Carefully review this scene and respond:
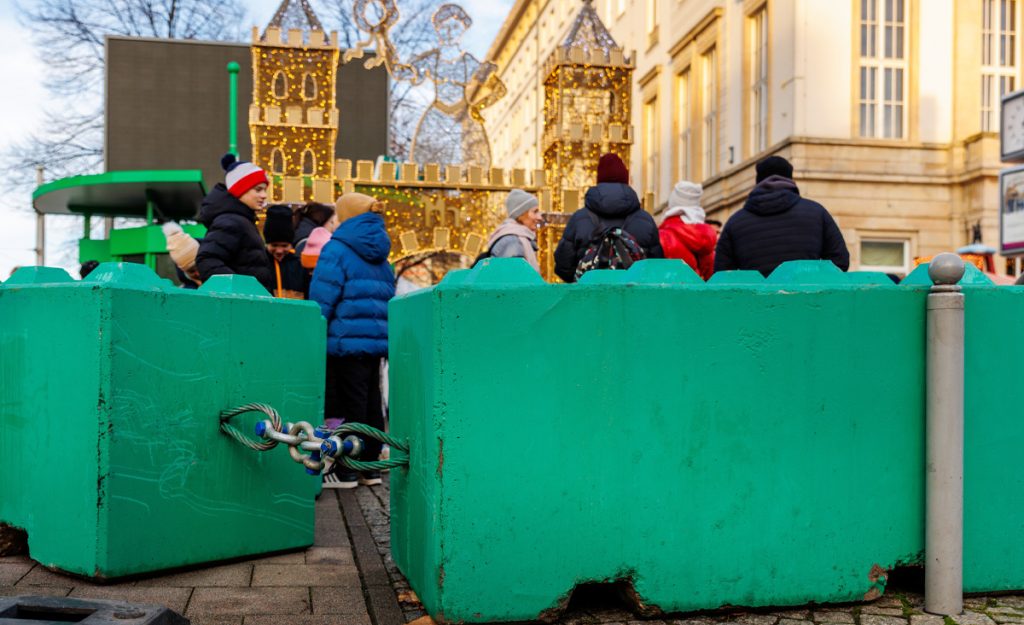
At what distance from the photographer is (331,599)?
352cm

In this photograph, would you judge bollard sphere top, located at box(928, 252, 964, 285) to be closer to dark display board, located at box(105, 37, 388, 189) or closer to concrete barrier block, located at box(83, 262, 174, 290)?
concrete barrier block, located at box(83, 262, 174, 290)

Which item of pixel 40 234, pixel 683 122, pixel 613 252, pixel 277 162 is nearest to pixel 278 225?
pixel 613 252

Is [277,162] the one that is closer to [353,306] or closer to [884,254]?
[353,306]

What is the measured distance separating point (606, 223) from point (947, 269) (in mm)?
3131

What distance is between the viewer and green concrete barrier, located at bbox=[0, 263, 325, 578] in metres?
3.55

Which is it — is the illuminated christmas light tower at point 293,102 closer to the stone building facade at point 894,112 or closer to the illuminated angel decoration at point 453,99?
the illuminated angel decoration at point 453,99

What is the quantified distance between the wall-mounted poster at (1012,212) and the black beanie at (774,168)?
17.4 feet

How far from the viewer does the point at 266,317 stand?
4.12 metres

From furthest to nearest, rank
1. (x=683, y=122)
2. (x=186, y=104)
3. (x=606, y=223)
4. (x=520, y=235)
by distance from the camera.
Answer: (x=683, y=122) < (x=186, y=104) < (x=520, y=235) < (x=606, y=223)

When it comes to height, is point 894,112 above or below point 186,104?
below

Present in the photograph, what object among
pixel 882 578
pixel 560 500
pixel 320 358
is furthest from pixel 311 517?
pixel 882 578

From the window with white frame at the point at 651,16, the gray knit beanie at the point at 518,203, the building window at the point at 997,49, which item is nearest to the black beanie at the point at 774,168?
the gray knit beanie at the point at 518,203

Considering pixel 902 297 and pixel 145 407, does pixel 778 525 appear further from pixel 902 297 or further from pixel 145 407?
pixel 145 407

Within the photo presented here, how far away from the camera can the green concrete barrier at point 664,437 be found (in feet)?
10.2
